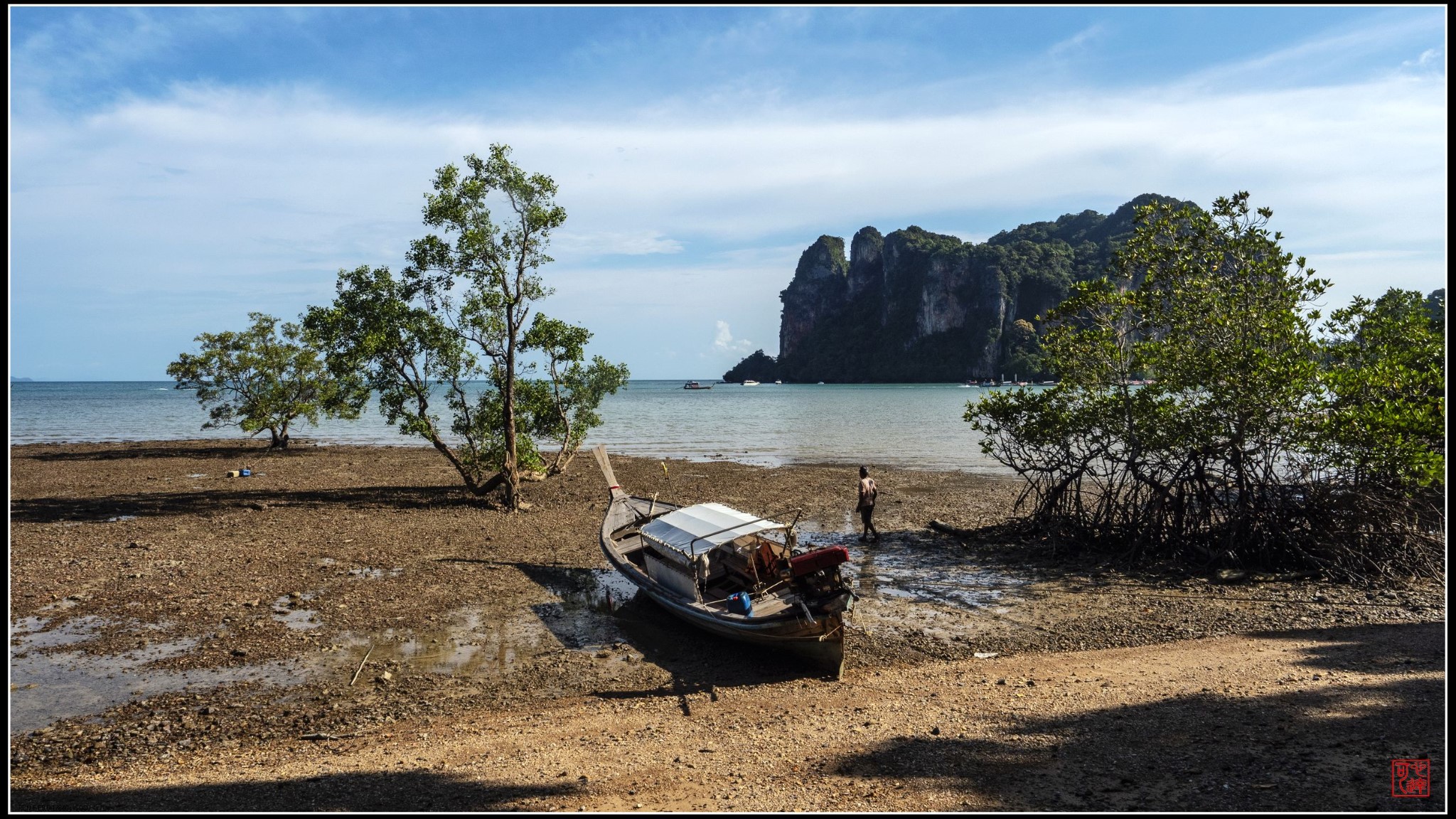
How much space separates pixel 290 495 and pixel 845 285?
6659 inches

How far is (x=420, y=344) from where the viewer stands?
21125 millimetres

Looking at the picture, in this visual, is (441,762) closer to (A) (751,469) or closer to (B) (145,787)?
(B) (145,787)

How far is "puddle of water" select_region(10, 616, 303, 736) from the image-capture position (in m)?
8.66

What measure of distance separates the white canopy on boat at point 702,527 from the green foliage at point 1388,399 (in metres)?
9.42

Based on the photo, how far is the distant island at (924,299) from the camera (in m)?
141

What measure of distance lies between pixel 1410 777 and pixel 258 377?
4162 centimetres

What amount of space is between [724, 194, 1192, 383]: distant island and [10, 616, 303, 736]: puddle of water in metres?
112

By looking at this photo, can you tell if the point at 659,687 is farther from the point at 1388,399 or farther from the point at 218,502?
the point at 218,502

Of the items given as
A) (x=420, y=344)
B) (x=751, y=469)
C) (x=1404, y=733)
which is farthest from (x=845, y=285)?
(x=1404, y=733)

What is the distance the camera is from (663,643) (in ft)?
36.4

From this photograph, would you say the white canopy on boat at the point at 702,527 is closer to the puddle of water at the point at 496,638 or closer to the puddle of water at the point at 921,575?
the puddle of water at the point at 496,638

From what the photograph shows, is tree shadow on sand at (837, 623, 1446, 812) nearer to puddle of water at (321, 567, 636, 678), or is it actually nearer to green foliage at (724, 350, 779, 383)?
puddle of water at (321, 567, 636, 678)

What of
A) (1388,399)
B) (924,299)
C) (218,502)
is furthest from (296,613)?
(924,299)

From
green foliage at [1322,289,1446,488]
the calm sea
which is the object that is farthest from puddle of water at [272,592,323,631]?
the calm sea
